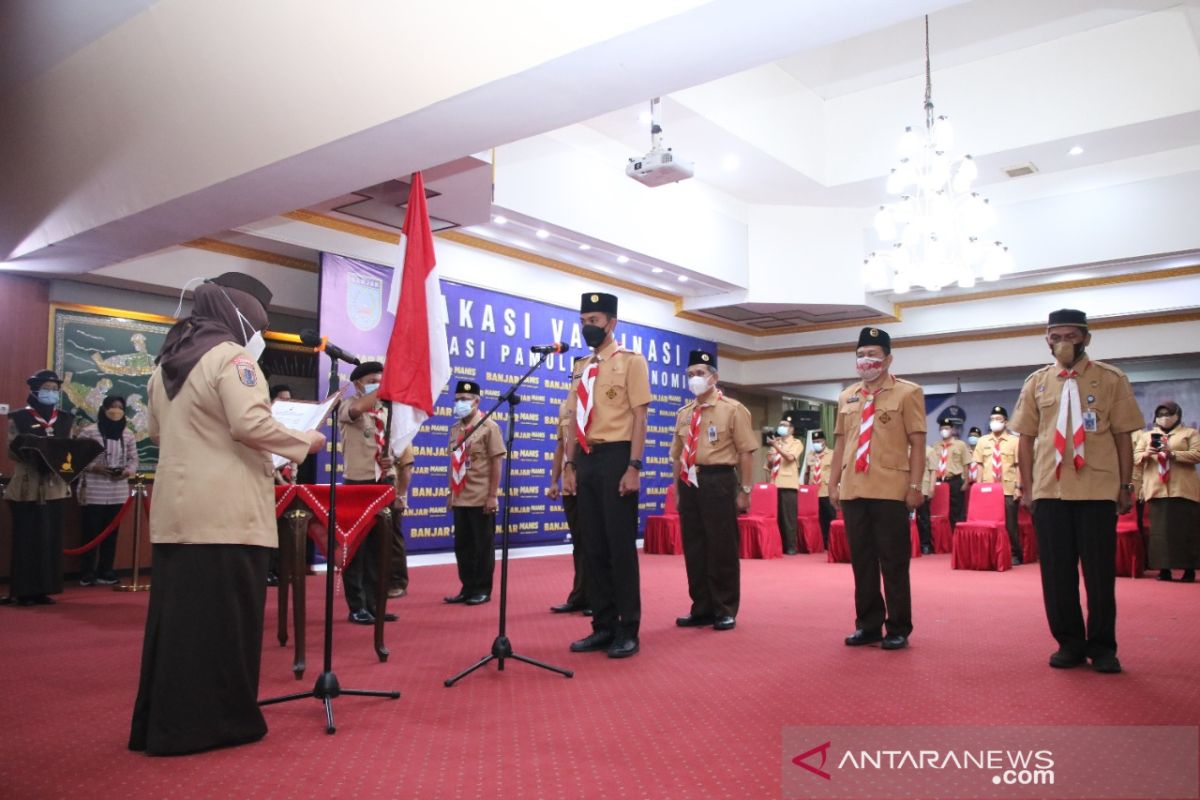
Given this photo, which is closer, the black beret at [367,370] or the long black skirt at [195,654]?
the long black skirt at [195,654]

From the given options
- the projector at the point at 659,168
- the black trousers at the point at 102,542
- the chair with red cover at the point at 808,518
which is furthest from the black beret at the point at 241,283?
the chair with red cover at the point at 808,518

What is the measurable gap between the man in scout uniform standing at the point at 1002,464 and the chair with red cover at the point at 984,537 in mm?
1264

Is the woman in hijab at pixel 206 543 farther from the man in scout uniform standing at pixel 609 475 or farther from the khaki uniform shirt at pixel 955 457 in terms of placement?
the khaki uniform shirt at pixel 955 457

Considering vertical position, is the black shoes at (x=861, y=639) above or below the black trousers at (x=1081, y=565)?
below

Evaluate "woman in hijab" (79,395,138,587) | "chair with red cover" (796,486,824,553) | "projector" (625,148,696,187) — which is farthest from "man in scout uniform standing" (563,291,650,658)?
"chair with red cover" (796,486,824,553)

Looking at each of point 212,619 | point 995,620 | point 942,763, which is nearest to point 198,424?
point 212,619

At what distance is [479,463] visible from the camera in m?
5.86

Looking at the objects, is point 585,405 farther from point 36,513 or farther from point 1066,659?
point 36,513

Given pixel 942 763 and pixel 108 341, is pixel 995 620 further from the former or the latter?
pixel 108 341

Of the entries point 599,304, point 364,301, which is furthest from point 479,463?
point 364,301

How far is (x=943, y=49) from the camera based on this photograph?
967cm

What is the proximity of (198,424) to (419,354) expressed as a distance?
3.76 feet

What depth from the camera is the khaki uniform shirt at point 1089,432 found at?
370 centimetres

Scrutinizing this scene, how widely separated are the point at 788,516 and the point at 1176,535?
429cm
